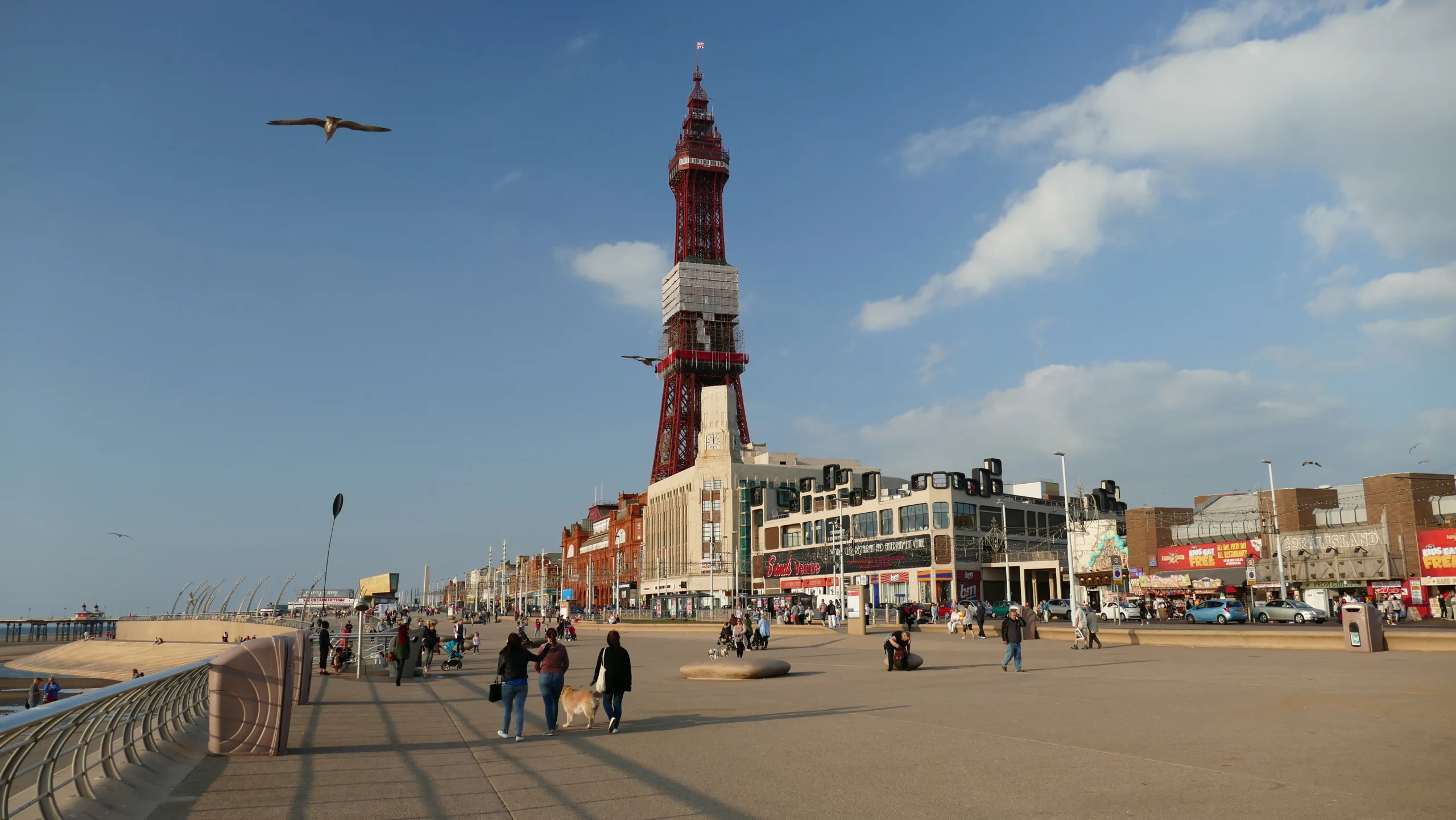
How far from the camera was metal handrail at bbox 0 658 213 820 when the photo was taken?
6699mm

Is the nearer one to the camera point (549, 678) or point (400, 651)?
point (549, 678)

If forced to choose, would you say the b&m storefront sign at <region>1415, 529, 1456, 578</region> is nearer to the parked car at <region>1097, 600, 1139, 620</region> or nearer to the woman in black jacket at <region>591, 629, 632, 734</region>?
the parked car at <region>1097, 600, 1139, 620</region>

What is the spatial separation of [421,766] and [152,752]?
296cm

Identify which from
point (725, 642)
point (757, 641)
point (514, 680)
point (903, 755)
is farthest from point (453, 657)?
point (903, 755)

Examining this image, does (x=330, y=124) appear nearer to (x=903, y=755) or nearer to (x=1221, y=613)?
(x=903, y=755)

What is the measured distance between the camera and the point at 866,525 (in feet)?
298

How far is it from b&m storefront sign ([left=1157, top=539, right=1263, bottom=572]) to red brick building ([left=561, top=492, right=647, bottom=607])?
65.0m

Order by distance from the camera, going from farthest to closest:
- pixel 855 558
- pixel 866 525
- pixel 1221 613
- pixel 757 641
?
pixel 866 525 → pixel 855 558 → pixel 1221 613 → pixel 757 641

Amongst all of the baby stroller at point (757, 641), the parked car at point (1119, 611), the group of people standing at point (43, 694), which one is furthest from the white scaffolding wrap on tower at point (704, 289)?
the group of people standing at point (43, 694)

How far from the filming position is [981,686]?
1894cm

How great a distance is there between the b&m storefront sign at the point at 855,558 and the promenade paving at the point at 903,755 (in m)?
63.2

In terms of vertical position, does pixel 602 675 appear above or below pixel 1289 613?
above

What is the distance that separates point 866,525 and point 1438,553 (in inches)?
1868

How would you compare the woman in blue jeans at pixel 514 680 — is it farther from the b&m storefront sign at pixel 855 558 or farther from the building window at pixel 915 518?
the building window at pixel 915 518
